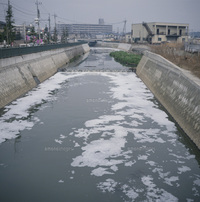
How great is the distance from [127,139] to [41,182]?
8.17m

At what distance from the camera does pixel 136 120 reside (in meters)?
23.2

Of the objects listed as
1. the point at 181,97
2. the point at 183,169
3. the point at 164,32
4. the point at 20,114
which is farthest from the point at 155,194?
the point at 164,32

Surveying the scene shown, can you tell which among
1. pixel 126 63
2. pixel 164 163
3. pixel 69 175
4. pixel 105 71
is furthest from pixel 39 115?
A: pixel 126 63

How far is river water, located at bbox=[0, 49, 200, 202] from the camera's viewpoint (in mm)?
12516

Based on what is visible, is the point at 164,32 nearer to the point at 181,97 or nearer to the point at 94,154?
the point at 181,97

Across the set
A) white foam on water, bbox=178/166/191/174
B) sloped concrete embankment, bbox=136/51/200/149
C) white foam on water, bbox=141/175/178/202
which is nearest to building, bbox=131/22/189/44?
sloped concrete embankment, bbox=136/51/200/149

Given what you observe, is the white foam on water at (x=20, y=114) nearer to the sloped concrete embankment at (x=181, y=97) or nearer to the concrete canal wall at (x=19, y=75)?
the concrete canal wall at (x=19, y=75)

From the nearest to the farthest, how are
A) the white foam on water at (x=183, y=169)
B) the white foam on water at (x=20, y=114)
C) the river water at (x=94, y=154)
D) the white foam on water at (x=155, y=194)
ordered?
the white foam on water at (x=155, y=194) → the river water at (x=94, y=154) → the white foam on water at (x=183, y=169) → the white foam on water at (x=20, y=114)

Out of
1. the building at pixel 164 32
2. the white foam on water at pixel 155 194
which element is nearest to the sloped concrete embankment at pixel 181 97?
the white foam on water at pixel 155 194

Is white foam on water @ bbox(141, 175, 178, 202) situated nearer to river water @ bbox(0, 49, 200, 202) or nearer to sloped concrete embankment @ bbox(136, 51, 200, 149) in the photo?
river water @ bbox(0, 49, 200, 202)

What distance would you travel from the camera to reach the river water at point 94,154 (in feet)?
41.1

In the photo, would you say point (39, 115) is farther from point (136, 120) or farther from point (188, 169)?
point (188, 169)

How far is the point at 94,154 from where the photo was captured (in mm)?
16375

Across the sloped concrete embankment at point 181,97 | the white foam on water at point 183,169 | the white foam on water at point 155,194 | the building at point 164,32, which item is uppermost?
the building at point 164,32
